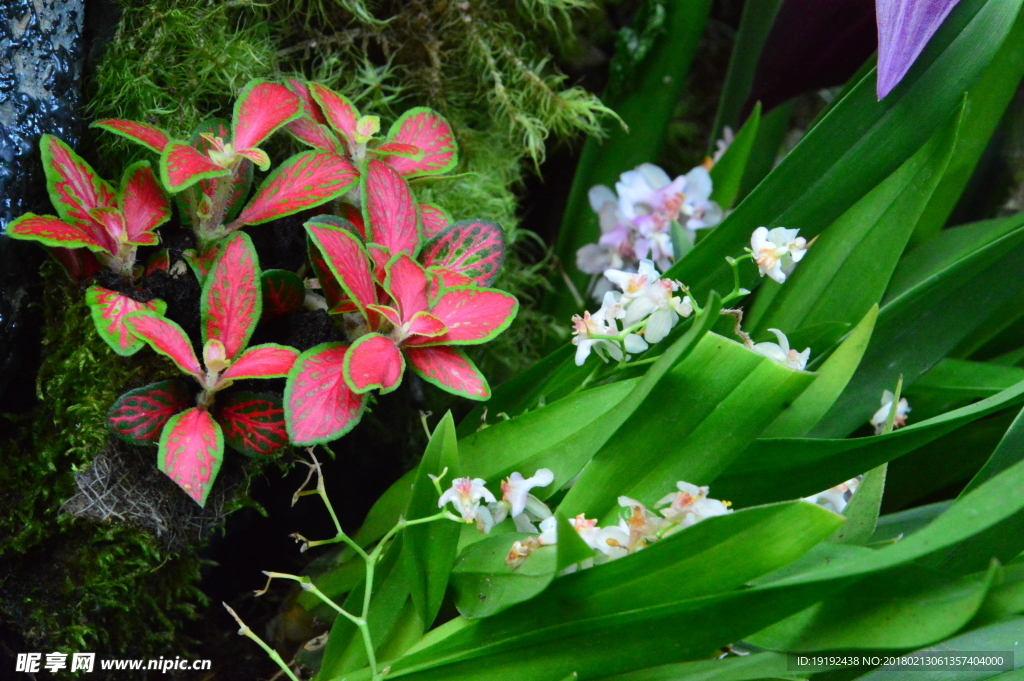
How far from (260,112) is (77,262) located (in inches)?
10.2

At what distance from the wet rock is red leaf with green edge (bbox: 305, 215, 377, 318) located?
33 centimetres

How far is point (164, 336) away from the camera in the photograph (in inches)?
26.7

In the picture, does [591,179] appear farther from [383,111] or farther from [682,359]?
[682,359]

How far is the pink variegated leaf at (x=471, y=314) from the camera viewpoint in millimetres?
731

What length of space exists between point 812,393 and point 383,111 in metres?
0.71

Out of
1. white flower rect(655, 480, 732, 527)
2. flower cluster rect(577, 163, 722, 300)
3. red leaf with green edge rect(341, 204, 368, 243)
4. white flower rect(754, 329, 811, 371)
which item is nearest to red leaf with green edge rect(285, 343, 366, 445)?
red leaf with green edge rect(341, 204, 368, 243)

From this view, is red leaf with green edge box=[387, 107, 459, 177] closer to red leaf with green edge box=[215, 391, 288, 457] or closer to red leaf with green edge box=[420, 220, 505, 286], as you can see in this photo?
red leaf with green edge box=[420, 220, 505, 286]

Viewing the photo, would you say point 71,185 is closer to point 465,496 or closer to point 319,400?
point 319,400

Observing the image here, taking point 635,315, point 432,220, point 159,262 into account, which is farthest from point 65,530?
point 635,315

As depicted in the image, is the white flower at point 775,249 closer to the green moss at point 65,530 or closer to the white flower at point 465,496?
the white flower at point 465,496

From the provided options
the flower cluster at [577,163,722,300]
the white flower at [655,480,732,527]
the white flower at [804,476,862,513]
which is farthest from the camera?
the flower cluster at [577,163,722,300]

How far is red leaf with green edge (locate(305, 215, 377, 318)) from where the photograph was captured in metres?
0.69

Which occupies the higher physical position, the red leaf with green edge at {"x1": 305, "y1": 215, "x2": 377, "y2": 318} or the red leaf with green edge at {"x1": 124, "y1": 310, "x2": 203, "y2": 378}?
the red leaf with green edge at {"x1": 305, "y1": 215, "x2": 377, "y2": 318}

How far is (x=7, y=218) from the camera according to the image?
0.75 metres
